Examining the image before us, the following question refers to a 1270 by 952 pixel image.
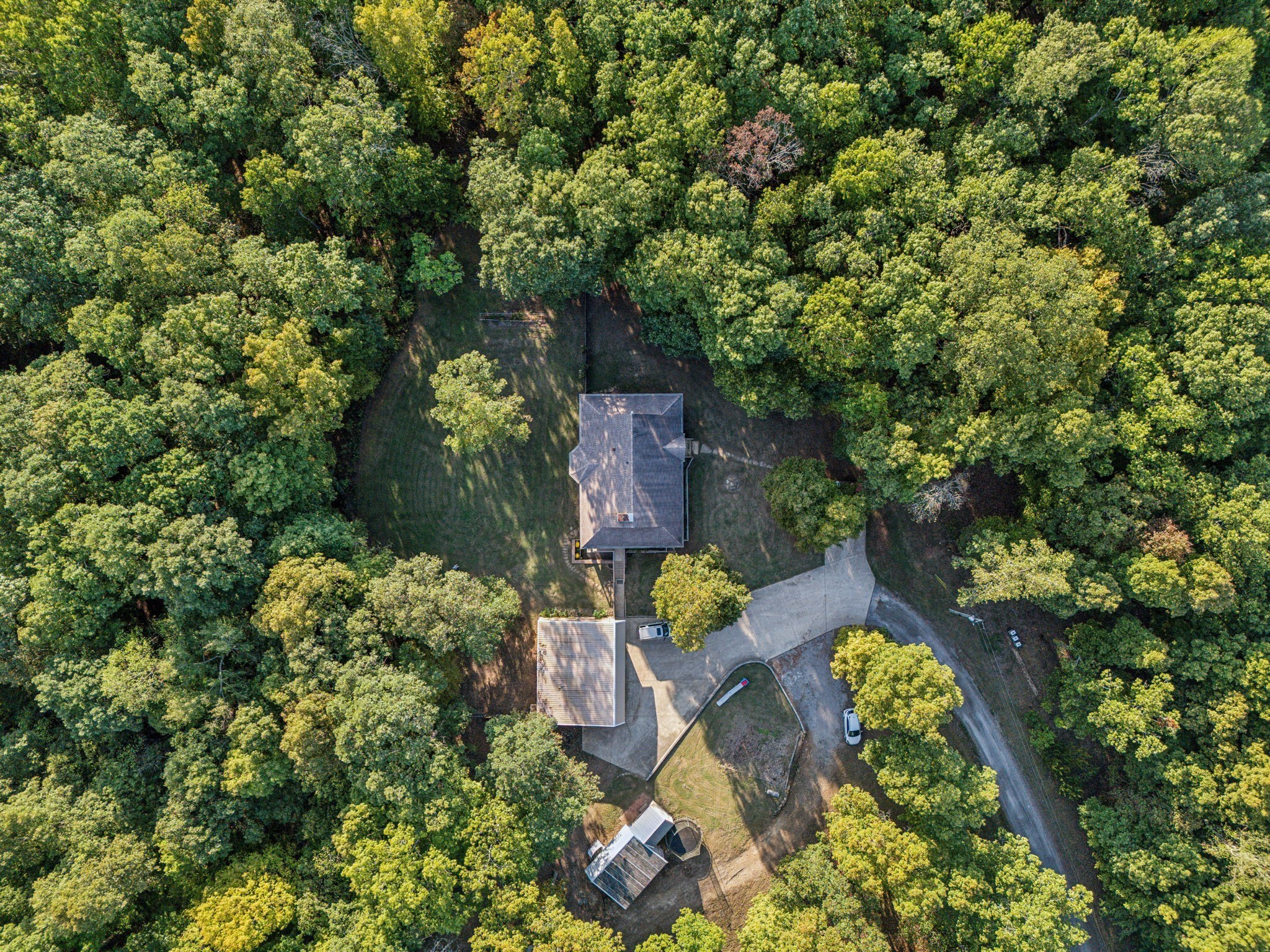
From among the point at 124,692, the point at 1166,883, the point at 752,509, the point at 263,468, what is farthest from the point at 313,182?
the point at 1166,883

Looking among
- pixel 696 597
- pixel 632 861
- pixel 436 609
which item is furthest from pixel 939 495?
pixel 436 609

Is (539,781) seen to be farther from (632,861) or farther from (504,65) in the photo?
(504,65)

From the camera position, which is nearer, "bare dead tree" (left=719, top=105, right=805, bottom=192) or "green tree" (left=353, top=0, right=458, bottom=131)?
"bare dead tree" (left=719, top=105, right=805, bottom=192)

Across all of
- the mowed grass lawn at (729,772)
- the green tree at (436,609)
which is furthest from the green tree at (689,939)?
the green tree at (436,609)

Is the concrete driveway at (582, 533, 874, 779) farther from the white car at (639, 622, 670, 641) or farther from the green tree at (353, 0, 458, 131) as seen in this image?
the green tree at (353, 0, 458, 131)

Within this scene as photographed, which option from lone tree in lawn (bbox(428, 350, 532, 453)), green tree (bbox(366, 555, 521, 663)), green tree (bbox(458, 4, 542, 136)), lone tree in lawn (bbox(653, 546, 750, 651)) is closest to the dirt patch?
lone tree in lawn (bbox(653, 546, 750, 651))
